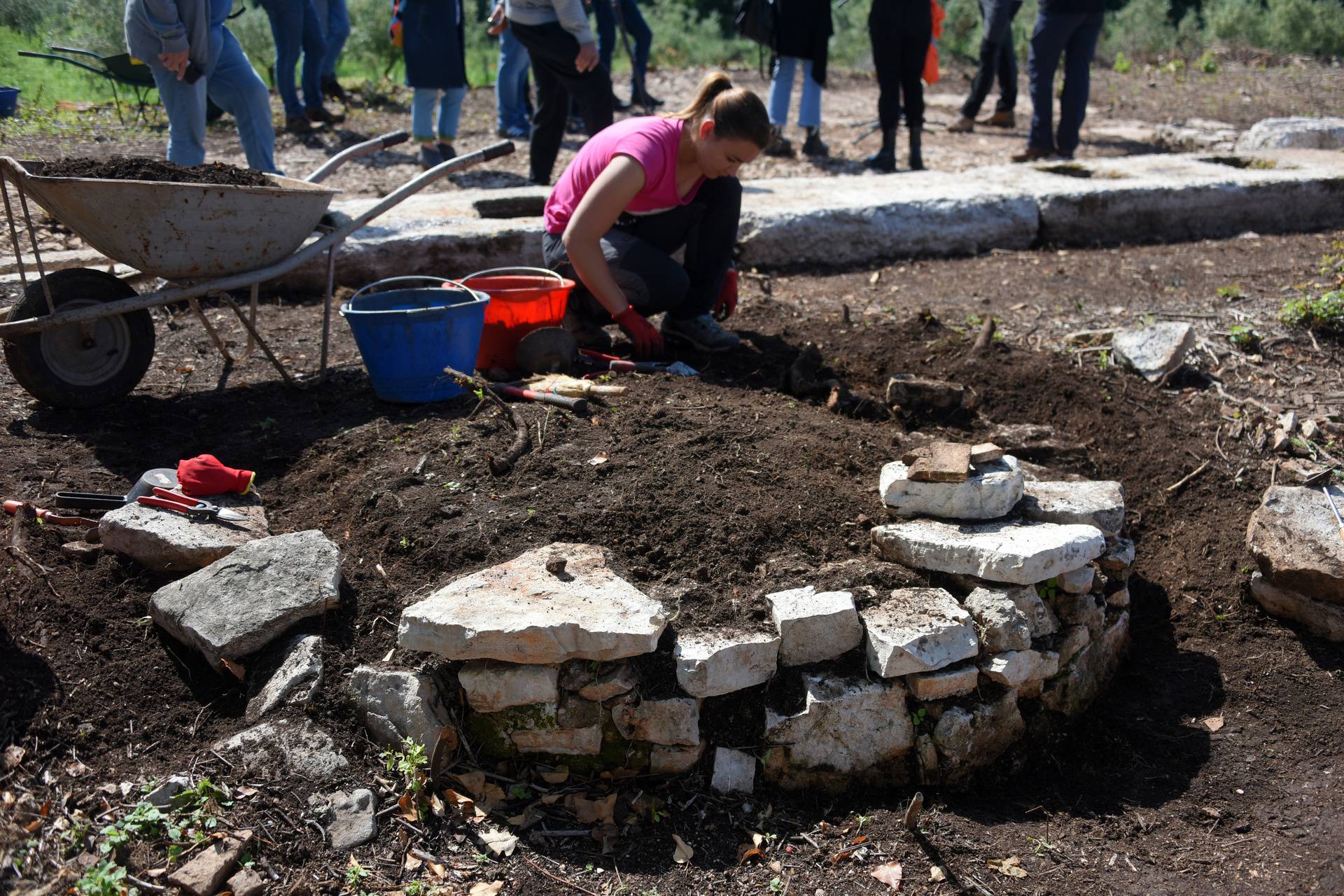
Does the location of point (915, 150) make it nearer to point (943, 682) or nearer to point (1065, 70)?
point (1065, 70)

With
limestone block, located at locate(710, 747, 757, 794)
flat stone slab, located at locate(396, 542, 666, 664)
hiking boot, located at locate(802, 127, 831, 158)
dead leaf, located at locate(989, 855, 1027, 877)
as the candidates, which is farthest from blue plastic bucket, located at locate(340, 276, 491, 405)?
hiking boot, located at locate(802, 127, 831, 158)

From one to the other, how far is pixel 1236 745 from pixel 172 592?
318 centimetres

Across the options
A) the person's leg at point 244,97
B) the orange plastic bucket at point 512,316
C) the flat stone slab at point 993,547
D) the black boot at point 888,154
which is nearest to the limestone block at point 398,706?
the flat stone slab at point 993,547

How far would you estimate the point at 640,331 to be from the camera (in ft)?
14.6

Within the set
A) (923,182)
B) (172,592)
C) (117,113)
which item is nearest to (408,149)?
(117,113)

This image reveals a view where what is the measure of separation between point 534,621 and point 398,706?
454 mm

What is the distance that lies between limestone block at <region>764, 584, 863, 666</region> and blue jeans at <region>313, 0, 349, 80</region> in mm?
8472

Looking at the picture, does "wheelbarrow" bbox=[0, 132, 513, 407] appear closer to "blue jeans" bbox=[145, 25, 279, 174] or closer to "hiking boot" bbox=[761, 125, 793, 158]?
"blue jeans" bbox=[145, 25, 279, 174]

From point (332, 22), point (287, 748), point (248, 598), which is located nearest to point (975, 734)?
point (287, 748)

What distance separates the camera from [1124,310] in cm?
559

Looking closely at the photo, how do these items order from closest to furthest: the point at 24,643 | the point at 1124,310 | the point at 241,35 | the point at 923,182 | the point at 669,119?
1. the point at 24,643
2. the point at 669,119
3. the point at 1124,310
4. the point at 923,182
5. the point at 241,35

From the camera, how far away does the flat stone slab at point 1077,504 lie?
333 cm

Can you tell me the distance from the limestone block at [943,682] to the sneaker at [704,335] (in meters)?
2.27

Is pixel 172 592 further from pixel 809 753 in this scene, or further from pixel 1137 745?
pixel 1137 745
